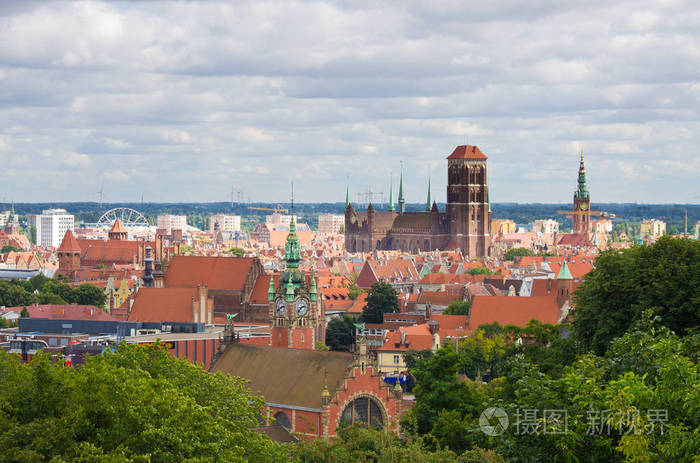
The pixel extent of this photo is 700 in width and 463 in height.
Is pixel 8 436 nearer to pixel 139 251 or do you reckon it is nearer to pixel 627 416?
pixel 627 416

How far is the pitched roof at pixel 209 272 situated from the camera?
110 meters

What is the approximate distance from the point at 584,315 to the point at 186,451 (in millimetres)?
24498

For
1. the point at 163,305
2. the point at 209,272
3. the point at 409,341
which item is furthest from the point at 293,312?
the point at 209,272

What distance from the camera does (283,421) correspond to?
5909 centimetres

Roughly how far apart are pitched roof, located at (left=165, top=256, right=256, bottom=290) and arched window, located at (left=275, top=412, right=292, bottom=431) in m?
51.4

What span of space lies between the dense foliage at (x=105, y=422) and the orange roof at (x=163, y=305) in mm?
62890

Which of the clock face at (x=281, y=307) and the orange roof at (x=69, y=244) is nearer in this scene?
the clock face at (x=281, y=307)

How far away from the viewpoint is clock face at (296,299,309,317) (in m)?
74.2

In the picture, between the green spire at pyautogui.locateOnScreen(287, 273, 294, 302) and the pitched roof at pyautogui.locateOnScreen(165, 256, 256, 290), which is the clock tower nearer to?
the green spire at pyautogui.locateOnScreen(287, 273, 294, 302)

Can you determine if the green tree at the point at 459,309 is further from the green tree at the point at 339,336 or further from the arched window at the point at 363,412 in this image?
the arched window at the point at 363,412

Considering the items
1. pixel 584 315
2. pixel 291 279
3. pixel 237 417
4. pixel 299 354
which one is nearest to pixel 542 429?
pixel 237 417

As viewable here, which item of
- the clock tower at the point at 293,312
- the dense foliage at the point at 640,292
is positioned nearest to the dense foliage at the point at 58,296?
the clock tower at the point at 293,312

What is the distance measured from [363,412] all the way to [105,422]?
26.4 metres

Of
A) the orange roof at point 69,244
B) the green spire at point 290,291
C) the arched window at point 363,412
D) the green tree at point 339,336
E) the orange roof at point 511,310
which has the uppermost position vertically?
the orange roof at point 69,244
